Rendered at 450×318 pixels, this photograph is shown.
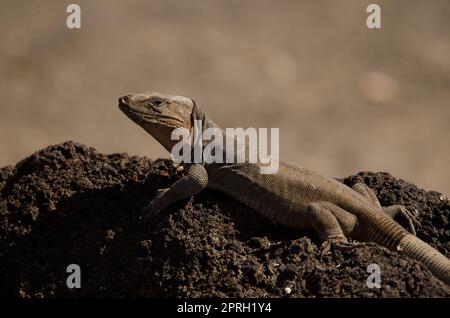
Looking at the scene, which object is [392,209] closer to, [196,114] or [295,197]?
[295,197]

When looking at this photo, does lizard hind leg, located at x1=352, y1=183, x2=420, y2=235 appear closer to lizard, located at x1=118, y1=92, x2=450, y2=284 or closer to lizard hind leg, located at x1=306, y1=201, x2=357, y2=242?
lizard, located at x1=118, y1=92, x2=450, y2=284

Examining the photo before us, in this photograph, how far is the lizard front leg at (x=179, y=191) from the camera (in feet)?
23.8

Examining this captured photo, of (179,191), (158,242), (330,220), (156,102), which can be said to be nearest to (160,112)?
(156,102)

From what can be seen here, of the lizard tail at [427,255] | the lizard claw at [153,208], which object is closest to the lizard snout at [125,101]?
the lizard claw at [153,208]

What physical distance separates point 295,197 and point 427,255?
1.30m

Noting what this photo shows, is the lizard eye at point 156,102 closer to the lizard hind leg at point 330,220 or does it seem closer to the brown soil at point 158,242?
the brown soil at point 158,242

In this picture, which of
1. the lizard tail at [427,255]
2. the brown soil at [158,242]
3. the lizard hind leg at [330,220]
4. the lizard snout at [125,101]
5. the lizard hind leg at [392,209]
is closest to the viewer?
the brown soil at [158,242]

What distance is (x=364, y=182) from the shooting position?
8.02 metres

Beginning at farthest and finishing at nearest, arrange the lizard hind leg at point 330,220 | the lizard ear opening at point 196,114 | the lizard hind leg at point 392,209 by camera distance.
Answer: the lizard ear opening at point 196,114 → the lizard hind leg at point 392,209 → the lizard hind leg at point 330,220

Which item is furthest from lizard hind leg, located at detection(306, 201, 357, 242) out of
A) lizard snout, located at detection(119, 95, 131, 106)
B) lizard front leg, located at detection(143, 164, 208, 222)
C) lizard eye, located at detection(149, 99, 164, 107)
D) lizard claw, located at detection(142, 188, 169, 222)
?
lizard snout, located at detection(119, 95, 131, 106)

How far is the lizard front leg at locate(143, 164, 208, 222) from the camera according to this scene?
23.8ft

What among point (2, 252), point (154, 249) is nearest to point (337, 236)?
point (154, 249)

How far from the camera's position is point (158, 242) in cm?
701
